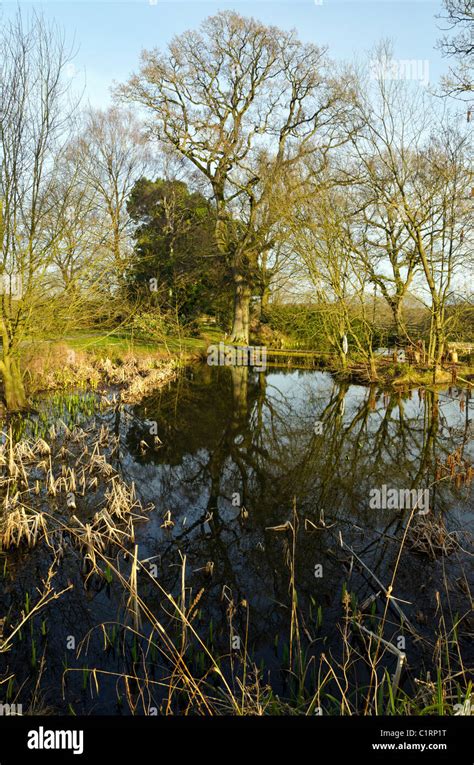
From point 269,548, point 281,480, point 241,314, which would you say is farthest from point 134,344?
point 269,548

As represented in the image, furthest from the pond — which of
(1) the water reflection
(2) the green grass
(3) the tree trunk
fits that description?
(3) the tree trunk

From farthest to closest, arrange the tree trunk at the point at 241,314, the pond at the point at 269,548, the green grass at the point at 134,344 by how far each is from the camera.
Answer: the tree trunk at the point at 241,314
the green grass at the point at 134,344
the pond at the point at 269,548

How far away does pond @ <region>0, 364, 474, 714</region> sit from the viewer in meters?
3.44

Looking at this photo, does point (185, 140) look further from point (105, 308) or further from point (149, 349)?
point (105, 308)

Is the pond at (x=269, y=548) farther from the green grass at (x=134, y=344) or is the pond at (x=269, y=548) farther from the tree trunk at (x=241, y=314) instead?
the tree trunk at (x=241, y=314)

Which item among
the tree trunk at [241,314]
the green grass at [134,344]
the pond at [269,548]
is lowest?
the pond at [269,548]

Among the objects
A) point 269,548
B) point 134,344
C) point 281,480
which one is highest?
point 134,344

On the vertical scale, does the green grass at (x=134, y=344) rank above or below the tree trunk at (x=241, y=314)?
below

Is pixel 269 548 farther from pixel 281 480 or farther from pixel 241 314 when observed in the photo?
pixel 241 314

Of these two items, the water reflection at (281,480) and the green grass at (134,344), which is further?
the green grass at (134,344)

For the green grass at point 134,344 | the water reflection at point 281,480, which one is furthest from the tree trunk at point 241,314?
the water reflection at point 281,480

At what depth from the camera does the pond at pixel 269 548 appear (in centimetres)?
344

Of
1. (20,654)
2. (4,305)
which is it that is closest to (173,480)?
(20,654)

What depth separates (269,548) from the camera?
5.01 meters
